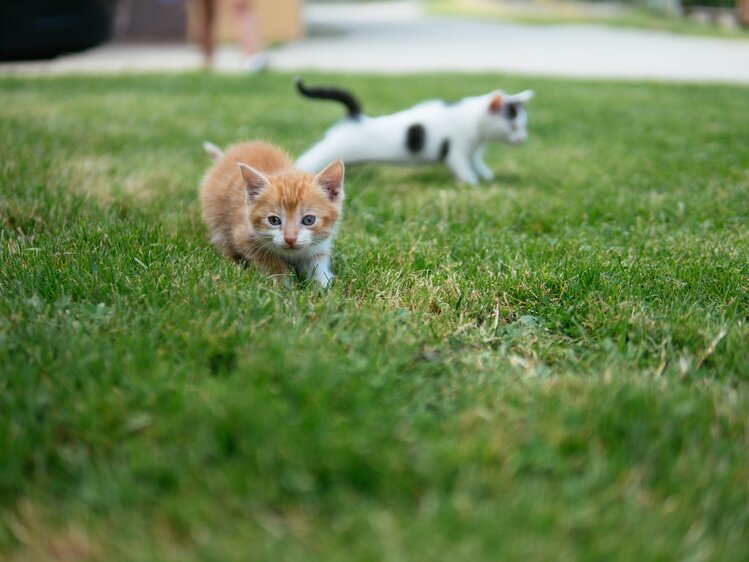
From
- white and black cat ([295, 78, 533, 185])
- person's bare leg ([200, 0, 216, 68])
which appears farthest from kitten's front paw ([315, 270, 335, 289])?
person's bare leg ([200, 0, 216, 68])

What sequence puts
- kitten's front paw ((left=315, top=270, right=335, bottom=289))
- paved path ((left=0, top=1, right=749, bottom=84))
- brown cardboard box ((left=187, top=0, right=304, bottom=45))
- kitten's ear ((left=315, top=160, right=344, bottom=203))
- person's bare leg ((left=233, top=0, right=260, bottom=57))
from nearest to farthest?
1. kitten's front paw ((left=315, top=270, right=335, bottom=289))
2. kitten's ear ((left=315, top=160, right=344, bottom=203))
3. person's bare leg ((left=233, top=0, right=260, bottom=57))
4. paved path ((left=0, top=1, right=749, bottom=84))
5. brown cardboard box ((left=187, top=0, right=304, bottom=45))

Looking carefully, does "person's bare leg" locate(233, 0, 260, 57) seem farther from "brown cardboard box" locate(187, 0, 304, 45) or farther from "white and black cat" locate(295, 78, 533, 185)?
"white and black cat" locate(295, 78, 533, 185)

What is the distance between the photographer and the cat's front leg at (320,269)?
284 centimetres

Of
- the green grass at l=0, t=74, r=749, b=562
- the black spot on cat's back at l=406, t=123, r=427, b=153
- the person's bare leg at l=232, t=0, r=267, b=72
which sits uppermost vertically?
the person's bare leg at l=232, t=0, r=267, b=72

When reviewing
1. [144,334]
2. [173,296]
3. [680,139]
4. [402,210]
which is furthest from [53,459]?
[680,139]

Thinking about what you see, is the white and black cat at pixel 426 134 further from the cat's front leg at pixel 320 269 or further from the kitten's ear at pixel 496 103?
the cat's front leg at pixel 320 269

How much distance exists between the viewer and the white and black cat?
474cm

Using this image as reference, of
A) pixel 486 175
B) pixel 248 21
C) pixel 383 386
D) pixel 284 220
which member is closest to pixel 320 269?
pixel 284 220

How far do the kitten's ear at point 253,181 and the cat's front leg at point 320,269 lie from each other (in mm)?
371

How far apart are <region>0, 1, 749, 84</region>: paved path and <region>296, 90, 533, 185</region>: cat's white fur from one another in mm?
7894

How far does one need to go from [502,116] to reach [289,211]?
8.69ft

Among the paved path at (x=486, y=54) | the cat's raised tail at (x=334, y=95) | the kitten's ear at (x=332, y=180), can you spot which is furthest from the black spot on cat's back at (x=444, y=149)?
the paved path at (x=486, y=54)

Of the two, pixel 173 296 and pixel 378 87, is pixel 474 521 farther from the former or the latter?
pixel 378 87

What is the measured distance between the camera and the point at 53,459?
1.67 meters
